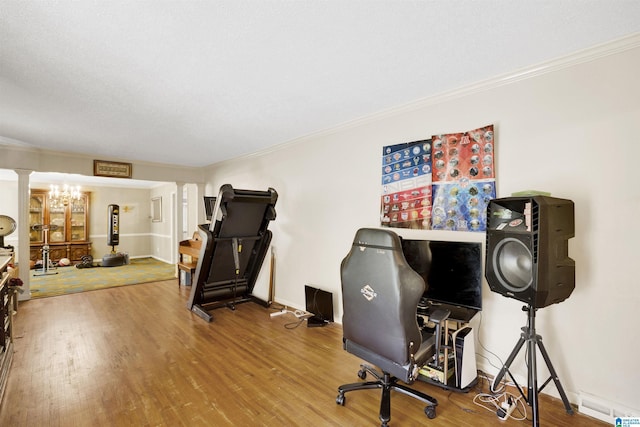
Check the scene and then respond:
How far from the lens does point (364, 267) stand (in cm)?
187

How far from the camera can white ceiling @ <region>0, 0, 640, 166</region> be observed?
5.23 ft

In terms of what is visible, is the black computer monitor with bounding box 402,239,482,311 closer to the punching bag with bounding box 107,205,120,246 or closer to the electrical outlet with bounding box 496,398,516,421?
the electrical outlet with bounding box 496,398,516,421

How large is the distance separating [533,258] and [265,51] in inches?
86.9

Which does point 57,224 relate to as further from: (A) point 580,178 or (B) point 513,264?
(A) point 580,178

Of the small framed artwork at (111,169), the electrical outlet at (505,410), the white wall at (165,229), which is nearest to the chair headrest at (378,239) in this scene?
the electrical outlet at (505,410)

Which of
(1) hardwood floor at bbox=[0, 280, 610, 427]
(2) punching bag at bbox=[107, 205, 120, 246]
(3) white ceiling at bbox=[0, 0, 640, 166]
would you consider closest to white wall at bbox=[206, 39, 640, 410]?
(3) white ceiling at bbox=[0, 0, 640, 166]

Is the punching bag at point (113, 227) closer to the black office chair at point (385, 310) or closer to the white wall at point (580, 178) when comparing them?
the white wall at point (580, 178)

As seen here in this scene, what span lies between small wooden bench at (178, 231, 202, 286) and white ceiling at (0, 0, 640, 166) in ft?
8.47

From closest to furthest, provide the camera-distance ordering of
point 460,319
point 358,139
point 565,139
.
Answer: point 565,139 → point 460,319 → point 358,139

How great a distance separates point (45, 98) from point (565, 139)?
449 cm

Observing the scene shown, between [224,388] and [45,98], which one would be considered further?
[45,98]

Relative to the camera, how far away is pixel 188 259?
6.05 meters

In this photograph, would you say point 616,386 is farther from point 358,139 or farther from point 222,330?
point 222,330

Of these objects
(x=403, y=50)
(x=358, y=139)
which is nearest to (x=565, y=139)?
(x=403, y=50)
